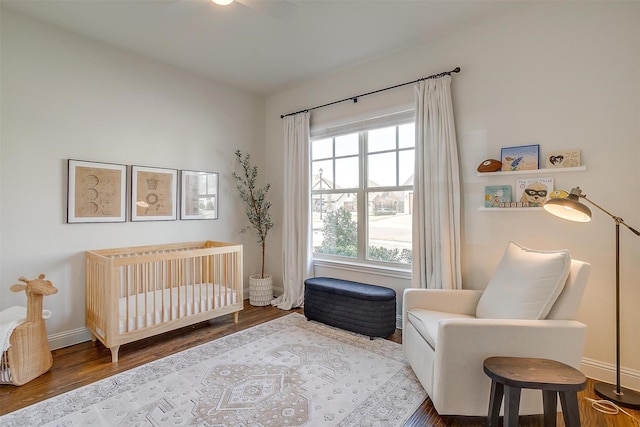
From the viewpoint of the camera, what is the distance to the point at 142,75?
3.24 meters

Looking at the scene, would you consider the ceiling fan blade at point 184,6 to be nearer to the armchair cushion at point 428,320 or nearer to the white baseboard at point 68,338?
the armchair cushion at point 428,320

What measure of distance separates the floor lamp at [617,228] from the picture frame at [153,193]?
3.42 metres

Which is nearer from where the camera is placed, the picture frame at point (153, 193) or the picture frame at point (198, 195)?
the picture frame at point (153, 193)

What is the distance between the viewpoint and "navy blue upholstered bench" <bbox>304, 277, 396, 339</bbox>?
9.36 ft

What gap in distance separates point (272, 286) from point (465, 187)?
105 inches

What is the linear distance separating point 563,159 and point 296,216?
2.69 metres

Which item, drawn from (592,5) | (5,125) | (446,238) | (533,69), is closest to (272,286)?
(446,238)

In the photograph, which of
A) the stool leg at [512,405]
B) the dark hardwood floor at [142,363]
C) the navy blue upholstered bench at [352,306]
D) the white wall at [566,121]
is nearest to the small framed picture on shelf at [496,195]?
the white wall at [566,121]

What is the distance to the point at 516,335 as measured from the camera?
1.66 metres

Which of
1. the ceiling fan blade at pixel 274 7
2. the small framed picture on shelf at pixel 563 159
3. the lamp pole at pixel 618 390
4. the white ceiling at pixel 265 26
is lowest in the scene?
the lamp pole at pixel 618 390

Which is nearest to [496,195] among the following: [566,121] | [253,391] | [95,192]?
[566,121]

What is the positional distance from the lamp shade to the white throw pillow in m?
0.22

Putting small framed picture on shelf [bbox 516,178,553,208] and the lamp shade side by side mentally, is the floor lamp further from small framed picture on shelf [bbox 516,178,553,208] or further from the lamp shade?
small framed picture on shelf [bbox 516,178,553,208]

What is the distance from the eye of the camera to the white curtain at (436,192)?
107 inches
